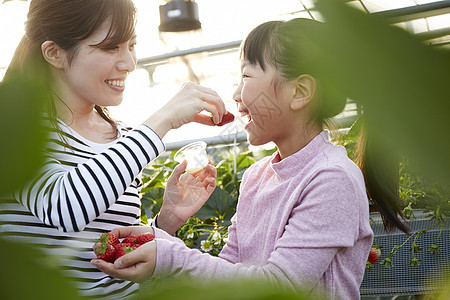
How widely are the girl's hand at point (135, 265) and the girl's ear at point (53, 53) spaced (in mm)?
491

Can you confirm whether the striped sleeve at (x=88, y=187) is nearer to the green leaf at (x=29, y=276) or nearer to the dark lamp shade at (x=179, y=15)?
the green leaf at (x=29, y=276)

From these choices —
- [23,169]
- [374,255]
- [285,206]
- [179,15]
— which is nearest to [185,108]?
[285,206]

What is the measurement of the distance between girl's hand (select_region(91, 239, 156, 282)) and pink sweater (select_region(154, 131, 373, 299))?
17 millimetres

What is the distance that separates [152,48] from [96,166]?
6482 millimetres

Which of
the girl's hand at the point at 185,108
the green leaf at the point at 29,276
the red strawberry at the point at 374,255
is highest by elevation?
the green leaf at the point at 29,276

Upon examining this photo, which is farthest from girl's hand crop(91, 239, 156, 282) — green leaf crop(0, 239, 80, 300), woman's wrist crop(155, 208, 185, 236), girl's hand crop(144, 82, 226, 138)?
green leaf crop(0, 239, 80, 300)

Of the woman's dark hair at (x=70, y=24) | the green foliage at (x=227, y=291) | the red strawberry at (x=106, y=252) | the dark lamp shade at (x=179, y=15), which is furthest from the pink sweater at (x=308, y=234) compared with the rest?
the dark lamp shade at (x=179, y=15)

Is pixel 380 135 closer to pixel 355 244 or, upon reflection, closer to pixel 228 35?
pixel 355 244

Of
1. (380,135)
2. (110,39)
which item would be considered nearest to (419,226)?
(110,39)

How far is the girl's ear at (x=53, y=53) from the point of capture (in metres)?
1.28

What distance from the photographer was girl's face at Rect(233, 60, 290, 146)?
1342mm

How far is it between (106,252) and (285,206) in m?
0.40

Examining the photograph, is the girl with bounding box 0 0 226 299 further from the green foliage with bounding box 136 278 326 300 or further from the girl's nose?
the green foliage with bounding box 136 278 326 300

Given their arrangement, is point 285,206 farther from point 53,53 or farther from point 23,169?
point 23,169
